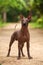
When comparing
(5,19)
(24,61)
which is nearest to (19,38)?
(24,61)

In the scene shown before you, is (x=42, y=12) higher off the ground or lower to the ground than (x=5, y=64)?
higher

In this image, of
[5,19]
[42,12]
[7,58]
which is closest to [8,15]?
[5,19]

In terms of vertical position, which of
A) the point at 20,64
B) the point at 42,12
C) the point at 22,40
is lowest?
the point at 20,64

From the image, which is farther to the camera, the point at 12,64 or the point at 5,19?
the point at 5,19

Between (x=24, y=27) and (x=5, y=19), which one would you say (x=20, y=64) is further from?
(x=5, y=19)

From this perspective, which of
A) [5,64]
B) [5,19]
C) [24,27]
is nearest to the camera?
[5,64]

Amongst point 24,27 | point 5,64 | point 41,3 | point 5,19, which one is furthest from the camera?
point 5,19

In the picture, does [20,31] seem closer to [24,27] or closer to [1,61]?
[24,27]

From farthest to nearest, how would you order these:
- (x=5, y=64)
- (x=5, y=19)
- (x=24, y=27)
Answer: (x=5, y=19) < (x=24, y=27) < (x=5, y=64)

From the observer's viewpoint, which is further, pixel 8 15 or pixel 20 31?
pixel 8 15

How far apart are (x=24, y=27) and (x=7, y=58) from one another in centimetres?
142

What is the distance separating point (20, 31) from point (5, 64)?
61.4 inches

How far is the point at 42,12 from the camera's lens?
1325 inches

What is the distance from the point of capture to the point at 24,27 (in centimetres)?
1055
